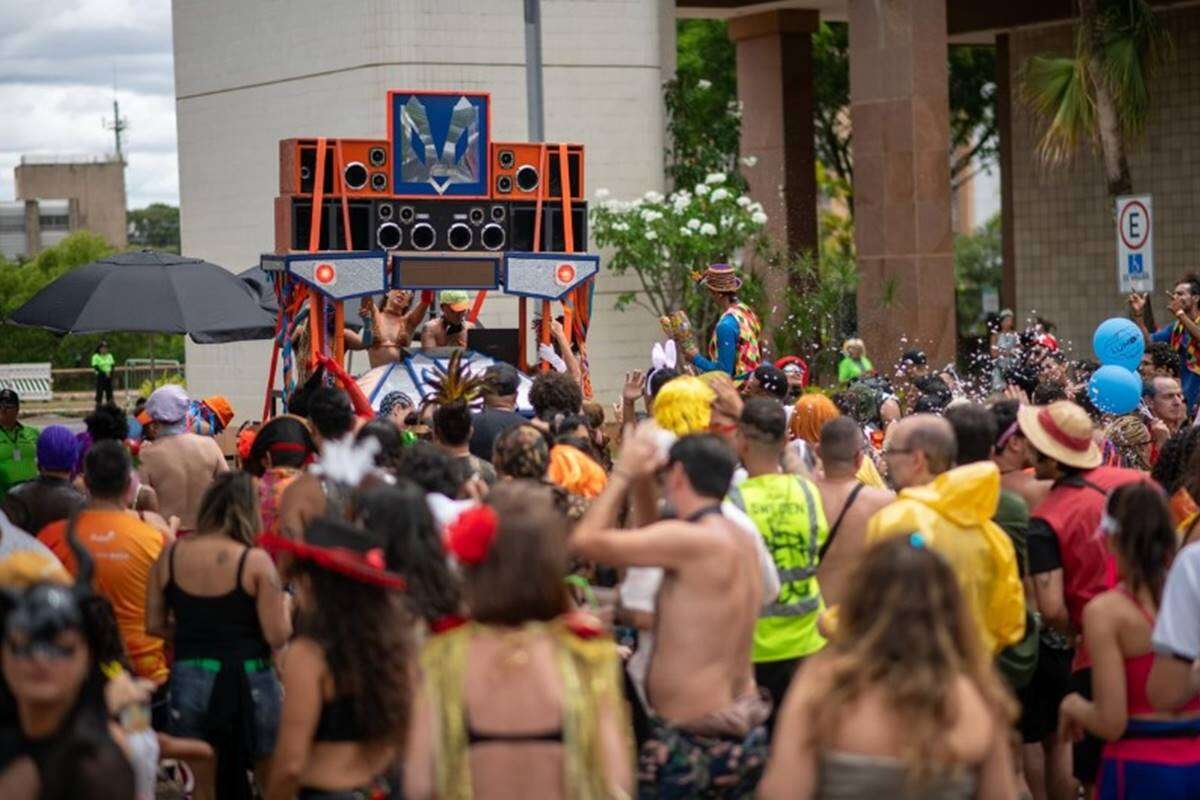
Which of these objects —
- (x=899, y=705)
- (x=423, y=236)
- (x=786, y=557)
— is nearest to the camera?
(x=899, y=705)

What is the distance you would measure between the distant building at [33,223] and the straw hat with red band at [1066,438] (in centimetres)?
9180

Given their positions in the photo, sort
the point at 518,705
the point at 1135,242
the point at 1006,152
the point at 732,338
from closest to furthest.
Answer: the point at 518,705 → the point at 732,338 → the point at 1135,242 → the point at 1006,152

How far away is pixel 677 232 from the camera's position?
2403cm

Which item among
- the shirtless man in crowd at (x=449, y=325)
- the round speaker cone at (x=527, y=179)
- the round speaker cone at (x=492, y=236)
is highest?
the round speaker cone at (x=527, y=179)

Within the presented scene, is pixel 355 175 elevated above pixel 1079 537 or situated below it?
above

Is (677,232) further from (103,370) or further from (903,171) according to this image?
(103,370)

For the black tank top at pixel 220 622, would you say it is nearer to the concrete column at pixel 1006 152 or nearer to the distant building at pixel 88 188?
the concrete column at pixel 1006 152

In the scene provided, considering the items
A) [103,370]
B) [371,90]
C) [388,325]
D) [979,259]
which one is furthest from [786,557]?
[979,259]

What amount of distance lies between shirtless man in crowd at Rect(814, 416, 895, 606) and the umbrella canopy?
23.6 feet

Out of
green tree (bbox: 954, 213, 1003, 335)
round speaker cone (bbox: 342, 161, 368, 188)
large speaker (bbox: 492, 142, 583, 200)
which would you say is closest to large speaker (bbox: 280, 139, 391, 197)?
round speaker cone (bbox: 342, 161, 368, 188)

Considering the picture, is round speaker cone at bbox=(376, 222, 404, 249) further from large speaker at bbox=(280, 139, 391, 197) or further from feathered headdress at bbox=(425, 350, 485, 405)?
feathered headdress at bbox=(425, 350, 485, 405)

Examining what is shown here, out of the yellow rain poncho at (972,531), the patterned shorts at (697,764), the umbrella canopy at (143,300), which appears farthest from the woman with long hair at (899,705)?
the umbrella canopy at (143,300)

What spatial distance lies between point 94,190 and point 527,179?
94.9 m

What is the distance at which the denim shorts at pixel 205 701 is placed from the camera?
7301 millimetres
